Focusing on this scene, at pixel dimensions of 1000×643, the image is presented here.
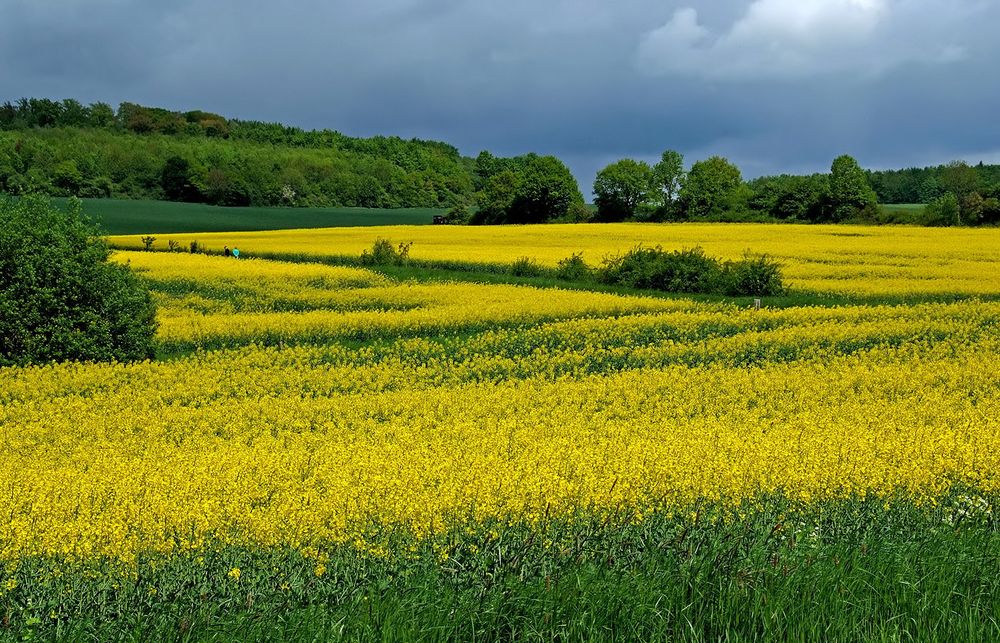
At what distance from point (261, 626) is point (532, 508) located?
289 cm

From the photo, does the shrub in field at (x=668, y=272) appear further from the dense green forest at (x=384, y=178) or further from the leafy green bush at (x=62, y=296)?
the dense green forest at (x=384, y=178)

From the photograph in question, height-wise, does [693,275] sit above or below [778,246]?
below

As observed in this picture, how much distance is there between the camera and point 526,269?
135 feet

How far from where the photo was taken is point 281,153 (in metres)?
138

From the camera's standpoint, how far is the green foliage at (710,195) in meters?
95.1

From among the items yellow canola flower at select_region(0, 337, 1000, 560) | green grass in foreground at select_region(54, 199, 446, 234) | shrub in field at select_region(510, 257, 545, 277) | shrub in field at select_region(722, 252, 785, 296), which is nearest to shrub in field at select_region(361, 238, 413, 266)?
shrub in field at select_region(510, 257, 545, 277)

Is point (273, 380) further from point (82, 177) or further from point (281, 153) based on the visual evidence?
point (281, 153)

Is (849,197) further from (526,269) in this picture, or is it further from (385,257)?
(385,257)

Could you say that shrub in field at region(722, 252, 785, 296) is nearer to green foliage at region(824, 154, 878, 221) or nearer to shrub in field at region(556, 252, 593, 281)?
shrub in field at region(556, 252, 593, 281)

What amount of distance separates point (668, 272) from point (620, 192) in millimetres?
66264

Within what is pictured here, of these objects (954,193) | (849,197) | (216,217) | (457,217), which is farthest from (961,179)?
(216,217)

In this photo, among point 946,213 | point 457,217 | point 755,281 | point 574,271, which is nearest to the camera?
point 755,281

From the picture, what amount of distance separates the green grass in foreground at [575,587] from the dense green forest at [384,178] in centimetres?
7654

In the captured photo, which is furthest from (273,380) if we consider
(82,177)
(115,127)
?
(115,127)
